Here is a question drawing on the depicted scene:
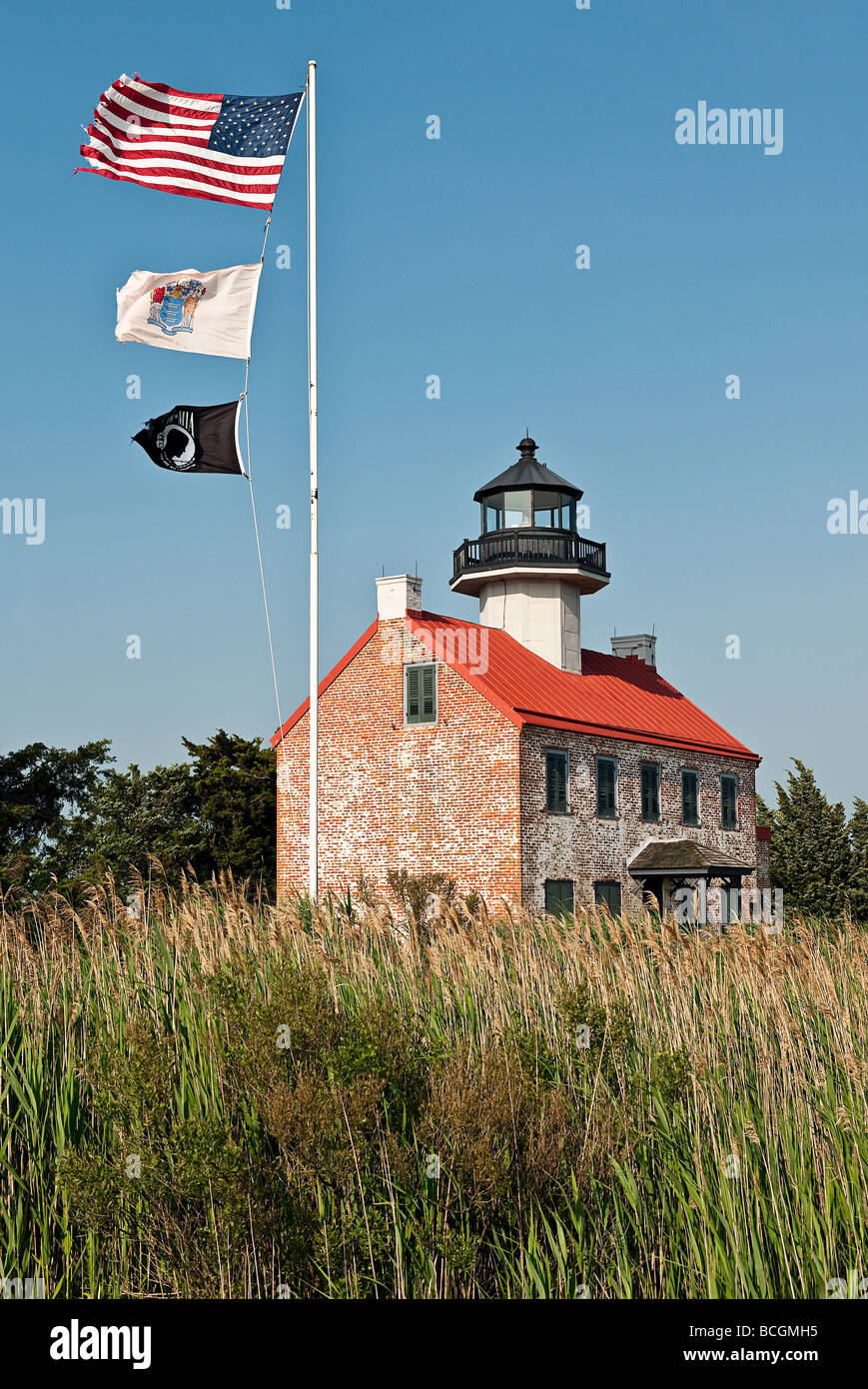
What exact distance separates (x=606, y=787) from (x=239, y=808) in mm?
12151

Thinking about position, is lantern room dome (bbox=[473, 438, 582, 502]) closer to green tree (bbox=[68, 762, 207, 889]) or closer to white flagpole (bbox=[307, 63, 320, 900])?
green tree (bbox=[68, 762, 207, 889])

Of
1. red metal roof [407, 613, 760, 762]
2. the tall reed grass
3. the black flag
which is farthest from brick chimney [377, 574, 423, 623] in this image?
the tall reed grass

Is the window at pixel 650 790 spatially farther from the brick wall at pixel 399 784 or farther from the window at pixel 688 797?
the brick wall at pixel 399 784

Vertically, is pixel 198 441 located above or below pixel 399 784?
above

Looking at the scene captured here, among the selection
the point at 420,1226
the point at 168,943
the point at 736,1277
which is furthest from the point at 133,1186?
the point at 168,943

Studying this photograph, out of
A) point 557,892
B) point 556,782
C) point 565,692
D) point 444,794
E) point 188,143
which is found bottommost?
point 557,892

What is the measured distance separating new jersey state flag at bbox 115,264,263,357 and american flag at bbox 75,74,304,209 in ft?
3.25

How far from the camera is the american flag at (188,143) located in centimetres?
1595

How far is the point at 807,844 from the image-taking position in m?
42.4

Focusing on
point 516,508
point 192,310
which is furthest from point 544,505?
point 192,310

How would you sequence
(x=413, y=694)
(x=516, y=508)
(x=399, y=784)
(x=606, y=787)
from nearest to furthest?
(x=399, y=784)
(x=413, y=694)
(x=606, y=787)
(x=516, y=508)

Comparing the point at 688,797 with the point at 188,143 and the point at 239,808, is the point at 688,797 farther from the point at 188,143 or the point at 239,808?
the point at 188,143

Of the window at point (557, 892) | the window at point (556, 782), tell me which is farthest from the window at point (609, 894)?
the window at point (556, 782)

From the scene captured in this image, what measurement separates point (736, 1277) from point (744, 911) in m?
30.0
